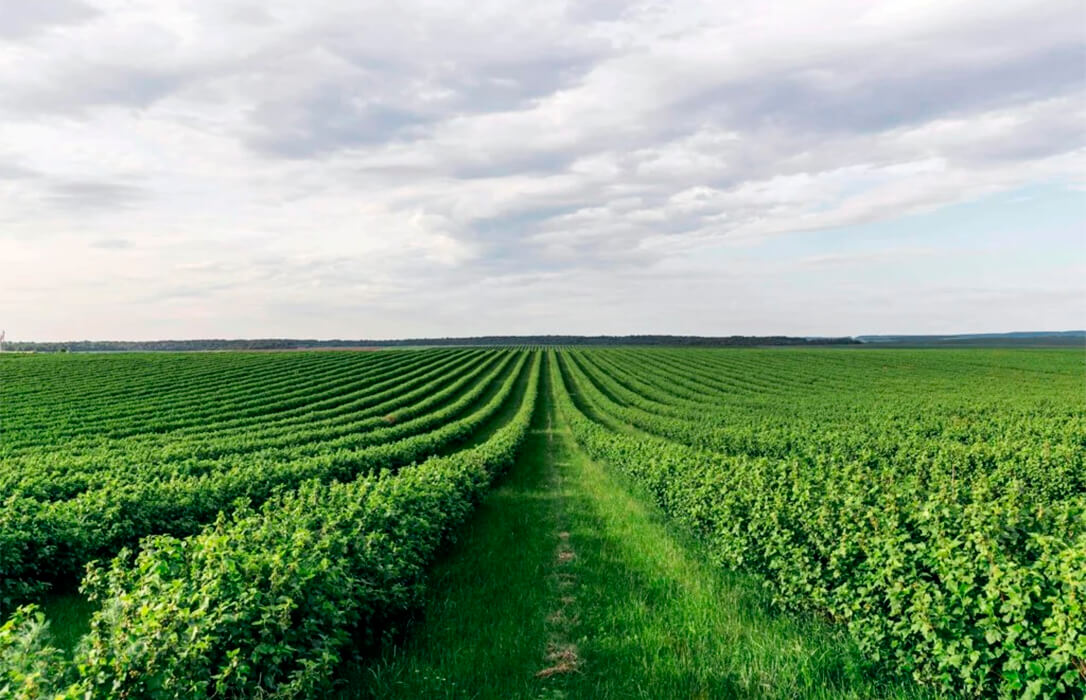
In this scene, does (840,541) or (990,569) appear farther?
(840,541)

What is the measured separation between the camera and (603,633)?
8.82 metres

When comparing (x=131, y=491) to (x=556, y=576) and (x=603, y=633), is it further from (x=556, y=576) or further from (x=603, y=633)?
(x=603, y=633)

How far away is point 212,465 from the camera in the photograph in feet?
64.2

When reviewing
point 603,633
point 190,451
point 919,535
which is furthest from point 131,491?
point 919,535

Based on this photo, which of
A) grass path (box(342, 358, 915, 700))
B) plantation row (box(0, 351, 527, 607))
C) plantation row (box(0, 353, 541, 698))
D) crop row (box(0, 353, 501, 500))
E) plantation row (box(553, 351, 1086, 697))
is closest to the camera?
plantation row (box(0, 353, 541, 698))

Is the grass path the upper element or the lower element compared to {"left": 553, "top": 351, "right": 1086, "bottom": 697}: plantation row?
lower

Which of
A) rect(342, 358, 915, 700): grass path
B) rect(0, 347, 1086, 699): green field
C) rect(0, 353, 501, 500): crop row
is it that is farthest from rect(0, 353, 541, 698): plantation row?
rect(0, 353, 501, 500): crop row

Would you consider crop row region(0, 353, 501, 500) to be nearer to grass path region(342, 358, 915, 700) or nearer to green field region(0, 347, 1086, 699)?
green field region(0, 347, 1086, 699)

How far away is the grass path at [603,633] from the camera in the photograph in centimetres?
727

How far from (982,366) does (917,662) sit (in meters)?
→ 91.9

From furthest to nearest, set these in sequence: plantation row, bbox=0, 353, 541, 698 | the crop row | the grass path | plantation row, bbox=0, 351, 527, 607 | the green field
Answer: the crop row → plantation row, bbox=0, 351, 527, 607 → the grass path → the green field → plantation row, bbox=0, 353, 541, 698

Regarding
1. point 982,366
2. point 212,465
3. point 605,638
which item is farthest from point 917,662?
point 982,366

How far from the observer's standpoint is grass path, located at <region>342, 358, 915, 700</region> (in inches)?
286

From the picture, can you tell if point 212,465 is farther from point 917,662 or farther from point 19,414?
point 19,414
